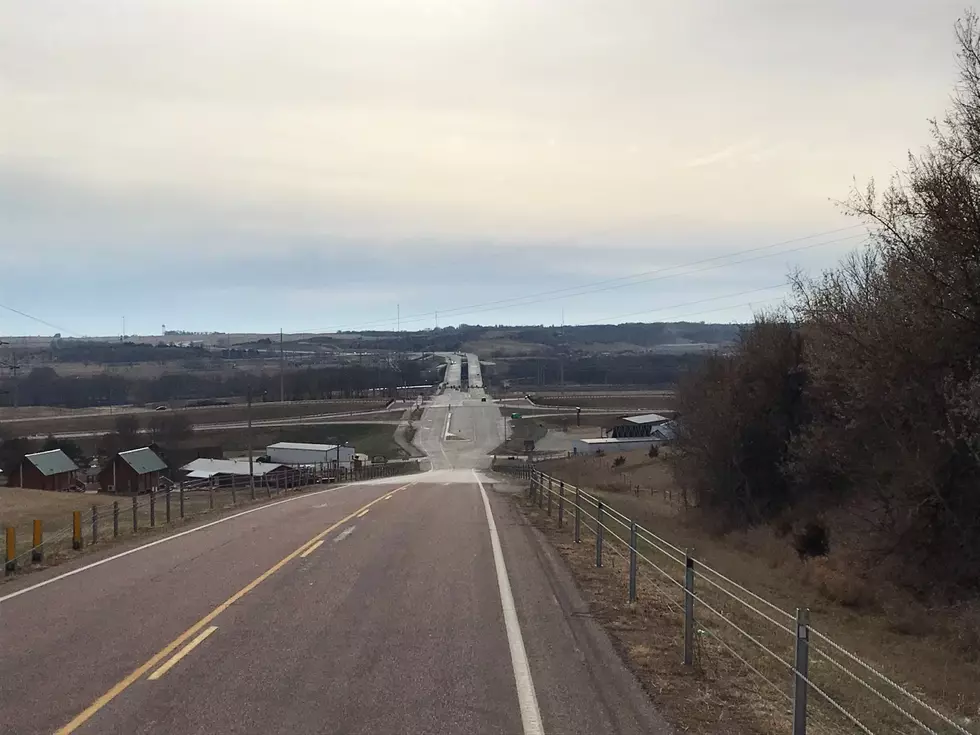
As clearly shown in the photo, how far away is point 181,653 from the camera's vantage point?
891cm

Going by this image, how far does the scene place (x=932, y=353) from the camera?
17.8 meters

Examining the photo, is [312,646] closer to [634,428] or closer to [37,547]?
[37,547]

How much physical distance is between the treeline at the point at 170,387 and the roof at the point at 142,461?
72.9 metres

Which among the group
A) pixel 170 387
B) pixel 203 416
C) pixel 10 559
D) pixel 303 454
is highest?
pixel 170 387

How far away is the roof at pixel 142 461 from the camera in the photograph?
2660 inches

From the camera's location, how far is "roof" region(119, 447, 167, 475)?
67.6 m

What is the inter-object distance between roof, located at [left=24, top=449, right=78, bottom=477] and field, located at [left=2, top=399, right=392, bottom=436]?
1025 inches

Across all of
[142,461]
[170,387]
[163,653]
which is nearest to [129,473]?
[142,461]

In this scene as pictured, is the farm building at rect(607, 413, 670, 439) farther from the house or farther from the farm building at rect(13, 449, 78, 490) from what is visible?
the farm building at rect(13, 449, 78, 490)

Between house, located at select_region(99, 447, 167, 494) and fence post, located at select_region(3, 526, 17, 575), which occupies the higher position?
fence post, located at select_region(3, 526, 17, 575)

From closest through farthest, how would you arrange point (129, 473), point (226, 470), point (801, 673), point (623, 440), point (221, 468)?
point (801, 673) → point (129, 473) → point (226, 470) → point (221, 468) → point (623, 440)

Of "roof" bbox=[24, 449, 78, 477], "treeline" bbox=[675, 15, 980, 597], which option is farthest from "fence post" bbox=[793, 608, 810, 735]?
"roof" bbox=[24, 449, 78, 477]

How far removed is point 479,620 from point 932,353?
12.1 meters

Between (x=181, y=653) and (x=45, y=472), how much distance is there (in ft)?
212
